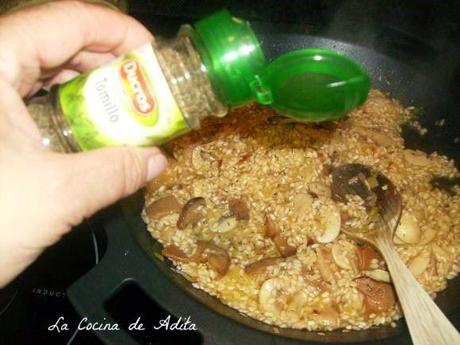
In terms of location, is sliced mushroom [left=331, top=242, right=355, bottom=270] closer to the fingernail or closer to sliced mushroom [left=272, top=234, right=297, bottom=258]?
sliced mushroom [left=272, top=234, right=297, bottom=258]

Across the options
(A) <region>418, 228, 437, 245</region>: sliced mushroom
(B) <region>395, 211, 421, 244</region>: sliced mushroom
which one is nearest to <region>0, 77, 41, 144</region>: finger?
(B) <region>395, 211, 421, 244</region>: sliced mushroom

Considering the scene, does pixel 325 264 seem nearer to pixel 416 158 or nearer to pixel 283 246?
pixel 283 246

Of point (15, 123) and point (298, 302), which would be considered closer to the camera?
A: point (15, 123)

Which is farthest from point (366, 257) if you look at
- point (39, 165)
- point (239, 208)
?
point (39, 165)

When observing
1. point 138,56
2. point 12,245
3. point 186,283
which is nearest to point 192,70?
point 138,56

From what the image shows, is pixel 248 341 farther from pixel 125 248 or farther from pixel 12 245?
pixel 12 245

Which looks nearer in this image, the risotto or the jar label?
the jar label
